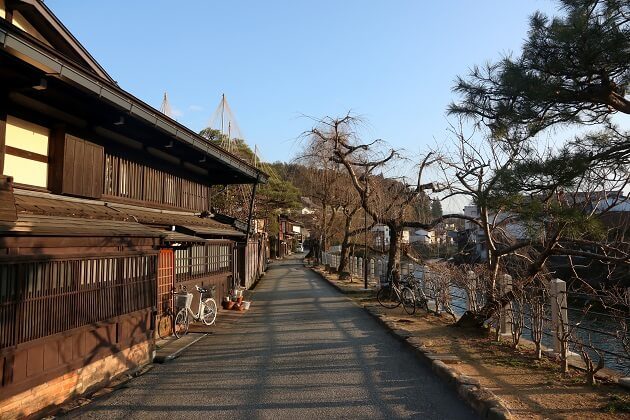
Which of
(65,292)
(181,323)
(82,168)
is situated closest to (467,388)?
(65,292)

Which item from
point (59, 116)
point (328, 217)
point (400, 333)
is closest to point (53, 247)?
point (59, 116)

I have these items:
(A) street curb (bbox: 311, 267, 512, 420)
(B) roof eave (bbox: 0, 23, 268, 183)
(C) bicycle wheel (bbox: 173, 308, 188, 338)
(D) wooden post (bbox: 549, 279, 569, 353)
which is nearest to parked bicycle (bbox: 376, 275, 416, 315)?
(A) street curb (bbox: 311, 267, 512, 420)

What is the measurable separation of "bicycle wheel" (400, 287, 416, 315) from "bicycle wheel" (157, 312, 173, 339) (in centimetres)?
691

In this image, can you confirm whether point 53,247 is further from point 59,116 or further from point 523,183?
point 523,183

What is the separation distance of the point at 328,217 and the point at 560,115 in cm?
3886

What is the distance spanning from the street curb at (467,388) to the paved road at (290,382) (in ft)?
0.45

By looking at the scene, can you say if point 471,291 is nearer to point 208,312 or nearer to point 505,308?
point 505,308

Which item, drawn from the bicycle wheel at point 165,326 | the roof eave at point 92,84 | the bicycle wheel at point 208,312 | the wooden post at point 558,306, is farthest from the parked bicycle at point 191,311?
the wooden post at point 558,306

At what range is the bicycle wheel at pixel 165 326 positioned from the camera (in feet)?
34.0

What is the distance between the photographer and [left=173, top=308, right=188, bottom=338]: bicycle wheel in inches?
427

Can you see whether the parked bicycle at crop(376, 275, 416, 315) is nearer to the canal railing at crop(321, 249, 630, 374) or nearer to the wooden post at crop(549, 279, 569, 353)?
the canal railing at crop(321, 249, 630, 374)

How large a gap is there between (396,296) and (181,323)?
7.76 meters

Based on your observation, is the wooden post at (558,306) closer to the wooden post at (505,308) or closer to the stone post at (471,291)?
the wooden post at (505,308)

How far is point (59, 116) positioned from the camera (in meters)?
7.82
